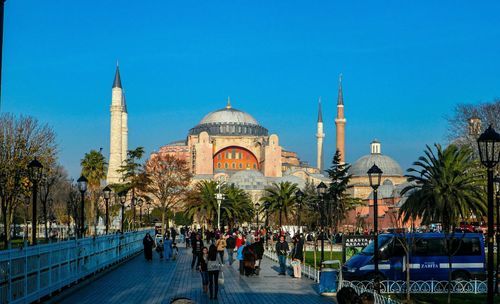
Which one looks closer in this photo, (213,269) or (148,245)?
(213,269)

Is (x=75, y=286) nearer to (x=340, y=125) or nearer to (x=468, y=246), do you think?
(x=468, y=246)

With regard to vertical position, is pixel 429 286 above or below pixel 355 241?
below

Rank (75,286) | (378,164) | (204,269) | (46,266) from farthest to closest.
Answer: (378,164) < (75,286) < (204,269) < (46,266)

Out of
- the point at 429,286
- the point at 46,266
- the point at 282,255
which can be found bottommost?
the point at 429,286

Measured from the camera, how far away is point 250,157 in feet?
476

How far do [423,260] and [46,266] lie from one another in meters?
10.7

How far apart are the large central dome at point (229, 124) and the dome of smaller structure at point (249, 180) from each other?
2057 centimetres

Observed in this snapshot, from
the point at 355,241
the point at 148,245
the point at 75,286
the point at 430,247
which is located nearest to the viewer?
the point at 75,286

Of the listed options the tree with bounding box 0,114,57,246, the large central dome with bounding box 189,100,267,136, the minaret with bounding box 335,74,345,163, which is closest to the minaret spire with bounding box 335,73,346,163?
the minaret with bounding box 335,74,345,163

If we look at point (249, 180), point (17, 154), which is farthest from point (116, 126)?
point (17, 154)

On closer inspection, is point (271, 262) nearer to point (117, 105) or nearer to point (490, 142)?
point (490, 142)

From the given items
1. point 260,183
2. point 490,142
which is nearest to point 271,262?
point 490,142

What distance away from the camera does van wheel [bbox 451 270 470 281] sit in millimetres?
22125

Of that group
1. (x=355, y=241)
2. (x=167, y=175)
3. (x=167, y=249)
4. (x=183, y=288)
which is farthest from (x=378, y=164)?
(x=183, y=288)
